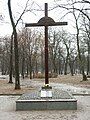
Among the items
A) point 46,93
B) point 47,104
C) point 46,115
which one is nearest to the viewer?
point 46,115

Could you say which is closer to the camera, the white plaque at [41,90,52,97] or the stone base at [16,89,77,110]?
the stone base at [16,89,77,110]

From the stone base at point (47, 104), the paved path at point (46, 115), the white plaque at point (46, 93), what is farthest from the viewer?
the white plaque at point (46, 93)

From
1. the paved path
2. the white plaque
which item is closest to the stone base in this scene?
the paved path

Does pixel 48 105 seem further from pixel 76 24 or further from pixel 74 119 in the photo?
pixel 76 24

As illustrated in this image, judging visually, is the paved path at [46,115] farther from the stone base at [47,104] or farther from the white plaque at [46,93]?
the white plaque at [46,93]

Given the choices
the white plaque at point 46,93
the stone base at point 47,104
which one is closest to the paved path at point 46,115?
the stone base at point 47,104

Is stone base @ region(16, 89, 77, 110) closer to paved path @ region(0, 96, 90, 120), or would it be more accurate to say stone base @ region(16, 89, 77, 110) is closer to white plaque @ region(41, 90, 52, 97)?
paved path @ region(0, 96, 90, 120)

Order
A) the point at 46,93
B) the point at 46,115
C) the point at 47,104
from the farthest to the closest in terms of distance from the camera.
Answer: the point at 46,93 < the point at 47,104 < the point at 46,115

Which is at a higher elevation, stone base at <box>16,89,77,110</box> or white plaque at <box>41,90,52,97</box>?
white plaque at <box>41,90,52,97</box>

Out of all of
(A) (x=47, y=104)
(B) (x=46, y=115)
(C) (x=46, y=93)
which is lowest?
(B) (x=46, y=115)

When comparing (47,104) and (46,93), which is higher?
(46,93)

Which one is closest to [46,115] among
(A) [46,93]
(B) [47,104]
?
(B) [47,104]

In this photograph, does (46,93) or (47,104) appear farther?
(46,93)

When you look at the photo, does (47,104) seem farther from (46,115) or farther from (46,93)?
(46,115)
